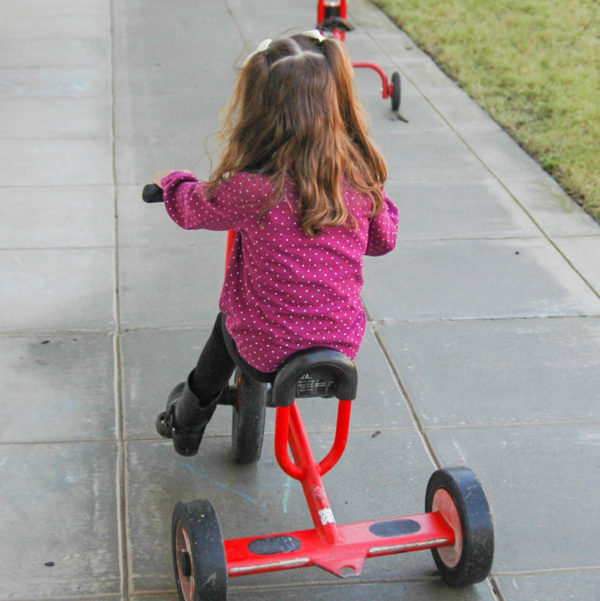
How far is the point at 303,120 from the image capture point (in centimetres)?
242

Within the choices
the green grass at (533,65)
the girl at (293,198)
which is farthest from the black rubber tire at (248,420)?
the green grass at (533,65)

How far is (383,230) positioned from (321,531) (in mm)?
903

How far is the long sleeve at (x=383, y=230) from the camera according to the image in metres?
2.67


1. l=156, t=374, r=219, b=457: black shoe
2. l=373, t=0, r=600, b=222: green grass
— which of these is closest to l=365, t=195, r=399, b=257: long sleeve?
l=156, t=374, r=219, b=457: black shoe

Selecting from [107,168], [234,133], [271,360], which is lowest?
[107,168]

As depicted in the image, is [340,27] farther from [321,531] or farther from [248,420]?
[321,531]

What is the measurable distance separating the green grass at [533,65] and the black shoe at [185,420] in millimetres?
3423

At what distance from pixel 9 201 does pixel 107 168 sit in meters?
0.79

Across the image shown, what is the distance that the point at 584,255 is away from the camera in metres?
5.22

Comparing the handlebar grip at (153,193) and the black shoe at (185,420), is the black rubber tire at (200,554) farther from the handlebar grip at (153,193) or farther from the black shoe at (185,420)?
the handlebar grip at (153,193)

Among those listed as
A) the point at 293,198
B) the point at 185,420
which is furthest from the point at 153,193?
the point at 185,420

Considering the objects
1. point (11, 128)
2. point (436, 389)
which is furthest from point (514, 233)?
point (11, 128)

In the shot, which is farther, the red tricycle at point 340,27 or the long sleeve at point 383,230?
the red tricycle at point 340,27

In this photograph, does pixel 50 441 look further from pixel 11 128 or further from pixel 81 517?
pixel 11 128
